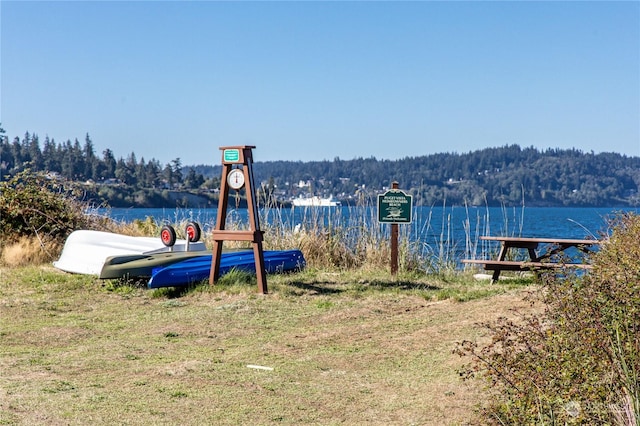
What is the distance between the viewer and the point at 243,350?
24.5 feet

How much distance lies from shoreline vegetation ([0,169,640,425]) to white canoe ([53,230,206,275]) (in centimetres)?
24

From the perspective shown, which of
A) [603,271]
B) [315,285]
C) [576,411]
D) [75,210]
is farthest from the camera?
[75,210]

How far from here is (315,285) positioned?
36.5 feet

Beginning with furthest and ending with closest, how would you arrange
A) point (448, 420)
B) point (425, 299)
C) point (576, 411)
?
1. point (425, 299)
2. point (448, 420)
3. point (576, 411)

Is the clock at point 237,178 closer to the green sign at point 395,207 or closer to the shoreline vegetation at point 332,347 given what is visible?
the shoreline vegetation at point 332,347

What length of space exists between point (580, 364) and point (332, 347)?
10.8 ft

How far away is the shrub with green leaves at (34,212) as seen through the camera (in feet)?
48.8

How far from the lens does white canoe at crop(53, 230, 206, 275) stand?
39.3 ft

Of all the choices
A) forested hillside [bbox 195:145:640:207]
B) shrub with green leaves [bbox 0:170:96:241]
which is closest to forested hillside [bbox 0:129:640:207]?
forested hillside [bbox 195:145:640:207]

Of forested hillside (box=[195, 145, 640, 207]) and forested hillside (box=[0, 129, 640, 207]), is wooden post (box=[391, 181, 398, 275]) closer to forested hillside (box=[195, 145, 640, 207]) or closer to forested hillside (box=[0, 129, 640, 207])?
forested hillside (box=[0, 129, 640, 207])

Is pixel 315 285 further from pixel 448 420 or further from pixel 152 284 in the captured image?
pixel 448 420

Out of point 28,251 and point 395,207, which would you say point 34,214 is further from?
point 395,207

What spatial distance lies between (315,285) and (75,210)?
23.5ft

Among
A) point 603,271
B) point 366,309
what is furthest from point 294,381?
point 366,309
